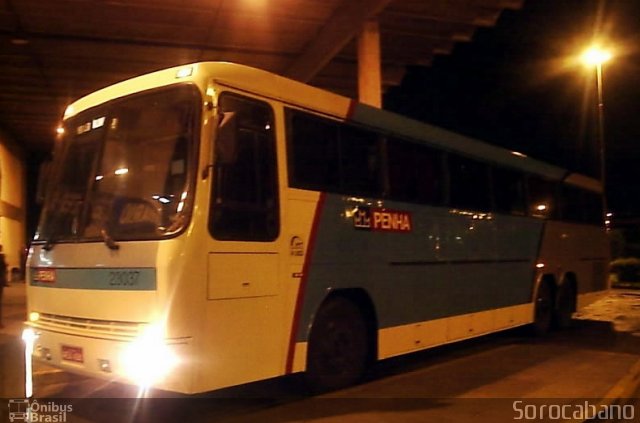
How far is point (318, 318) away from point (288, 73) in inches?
442

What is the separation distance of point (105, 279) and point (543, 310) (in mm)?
9082

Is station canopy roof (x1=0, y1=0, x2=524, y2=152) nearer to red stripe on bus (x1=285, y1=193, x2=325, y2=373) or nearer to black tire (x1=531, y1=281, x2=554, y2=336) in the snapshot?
black tire (x1=531, y1=281, x2=554, y2=336)

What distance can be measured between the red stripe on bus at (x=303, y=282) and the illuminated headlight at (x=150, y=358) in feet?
4.73

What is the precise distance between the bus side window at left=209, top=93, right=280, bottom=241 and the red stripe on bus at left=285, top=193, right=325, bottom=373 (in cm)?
55

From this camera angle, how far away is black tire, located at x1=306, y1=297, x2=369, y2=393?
6969 millimetres

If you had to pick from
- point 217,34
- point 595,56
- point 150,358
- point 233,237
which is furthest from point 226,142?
point 595,56

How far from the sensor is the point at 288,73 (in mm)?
17000

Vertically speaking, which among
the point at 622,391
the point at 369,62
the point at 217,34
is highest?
the point at 217,34

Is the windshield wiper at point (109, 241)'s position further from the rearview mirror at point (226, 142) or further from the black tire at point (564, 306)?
the black tire at point (564, 306)

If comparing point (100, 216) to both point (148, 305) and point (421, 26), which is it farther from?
point (421, 26)

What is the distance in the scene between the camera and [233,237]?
19.2ft

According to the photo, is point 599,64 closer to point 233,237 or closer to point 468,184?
point 468,184

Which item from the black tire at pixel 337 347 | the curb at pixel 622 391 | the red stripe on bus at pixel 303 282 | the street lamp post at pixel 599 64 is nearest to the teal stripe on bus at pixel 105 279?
the red stripe on bus at pixel 303 282

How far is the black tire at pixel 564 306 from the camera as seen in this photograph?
→ 12797 mm
